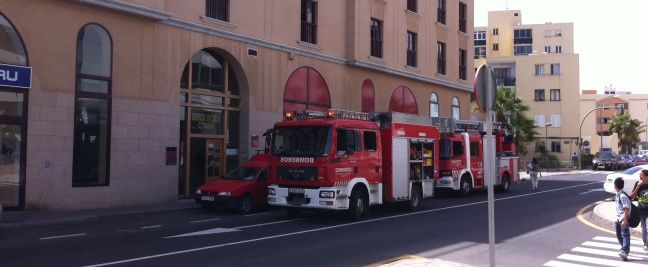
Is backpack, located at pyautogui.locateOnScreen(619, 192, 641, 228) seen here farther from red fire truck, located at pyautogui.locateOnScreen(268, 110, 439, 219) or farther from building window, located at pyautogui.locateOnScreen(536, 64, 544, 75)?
building window, located at pyautogui.locateOnScreen(536, 64, 544, 75)

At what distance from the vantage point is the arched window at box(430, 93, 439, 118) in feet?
122

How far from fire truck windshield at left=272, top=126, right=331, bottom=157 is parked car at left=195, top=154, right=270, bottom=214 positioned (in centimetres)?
145

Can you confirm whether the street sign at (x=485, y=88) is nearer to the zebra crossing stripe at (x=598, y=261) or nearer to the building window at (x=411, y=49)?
the zebra crossing stripe at (x=598, y=261)

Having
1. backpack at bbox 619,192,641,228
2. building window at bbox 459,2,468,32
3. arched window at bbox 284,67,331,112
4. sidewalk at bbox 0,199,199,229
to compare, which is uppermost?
building window at bbox 459,2,468,32

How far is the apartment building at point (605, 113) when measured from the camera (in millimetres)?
86875

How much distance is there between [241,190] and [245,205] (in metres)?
0.53

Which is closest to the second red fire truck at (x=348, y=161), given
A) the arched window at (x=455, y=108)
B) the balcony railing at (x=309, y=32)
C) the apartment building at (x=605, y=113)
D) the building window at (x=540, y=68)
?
the balcony railing at (x=309, y=32)

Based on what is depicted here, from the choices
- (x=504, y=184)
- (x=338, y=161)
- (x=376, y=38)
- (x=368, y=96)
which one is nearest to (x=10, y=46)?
(x=338, y=161)

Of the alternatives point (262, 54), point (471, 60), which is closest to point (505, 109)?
point (471, 60)

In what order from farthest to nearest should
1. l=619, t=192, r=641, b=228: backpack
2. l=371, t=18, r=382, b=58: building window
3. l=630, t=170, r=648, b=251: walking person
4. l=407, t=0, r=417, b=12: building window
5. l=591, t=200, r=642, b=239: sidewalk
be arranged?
l=407, t=0, r=417, b=12: building window < l=371, t=18, r=382, b=58: building window < l=591, t=200, r=642, b=239: sidewalk < l=630, t=170, r=648, b=251: walking person < l=619, t=192, r=641, b=228: backpack

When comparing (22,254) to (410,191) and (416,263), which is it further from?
(410,191)

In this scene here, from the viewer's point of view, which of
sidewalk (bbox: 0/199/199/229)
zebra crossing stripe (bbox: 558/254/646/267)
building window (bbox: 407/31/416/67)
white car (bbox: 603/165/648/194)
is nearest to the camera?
zebra crossing stripe (bbox: 558/254/646/267)

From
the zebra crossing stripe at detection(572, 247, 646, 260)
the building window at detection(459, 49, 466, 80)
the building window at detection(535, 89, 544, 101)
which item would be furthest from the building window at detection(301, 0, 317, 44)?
the building window at detection(535, 89, 544, 101)

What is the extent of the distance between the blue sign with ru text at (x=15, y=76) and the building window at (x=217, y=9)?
755 cm
